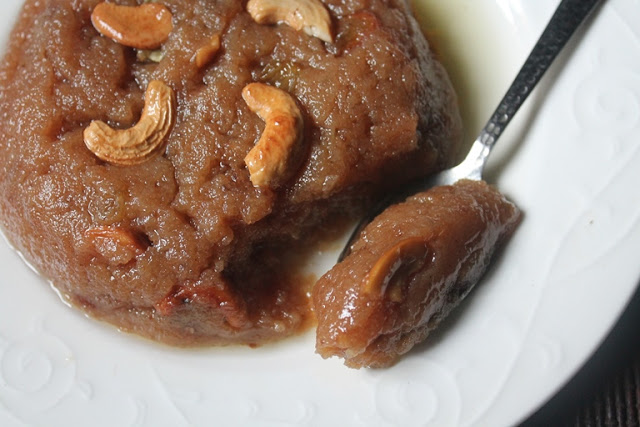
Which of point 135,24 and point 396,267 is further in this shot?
point 135,24

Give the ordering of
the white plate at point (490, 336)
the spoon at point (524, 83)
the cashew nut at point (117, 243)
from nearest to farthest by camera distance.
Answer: the white plate at point (490, 336), the cashew nut at point (117, 243), the spoon at point (524, 83)

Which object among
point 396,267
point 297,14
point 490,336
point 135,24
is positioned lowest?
point 490,336

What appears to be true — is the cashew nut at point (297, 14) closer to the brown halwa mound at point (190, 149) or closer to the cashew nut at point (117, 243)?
the brown halwa mound at point (190, 149)

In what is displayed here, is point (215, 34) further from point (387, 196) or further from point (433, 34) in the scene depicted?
point (433, 34)

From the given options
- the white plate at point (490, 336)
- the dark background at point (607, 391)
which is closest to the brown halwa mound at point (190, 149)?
the white plate at point (490, 336)

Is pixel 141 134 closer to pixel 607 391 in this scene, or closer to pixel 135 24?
pixel 135 24

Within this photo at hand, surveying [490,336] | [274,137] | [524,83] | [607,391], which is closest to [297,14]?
[274,137]

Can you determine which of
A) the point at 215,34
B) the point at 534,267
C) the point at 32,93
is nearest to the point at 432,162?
the point at 534,267
